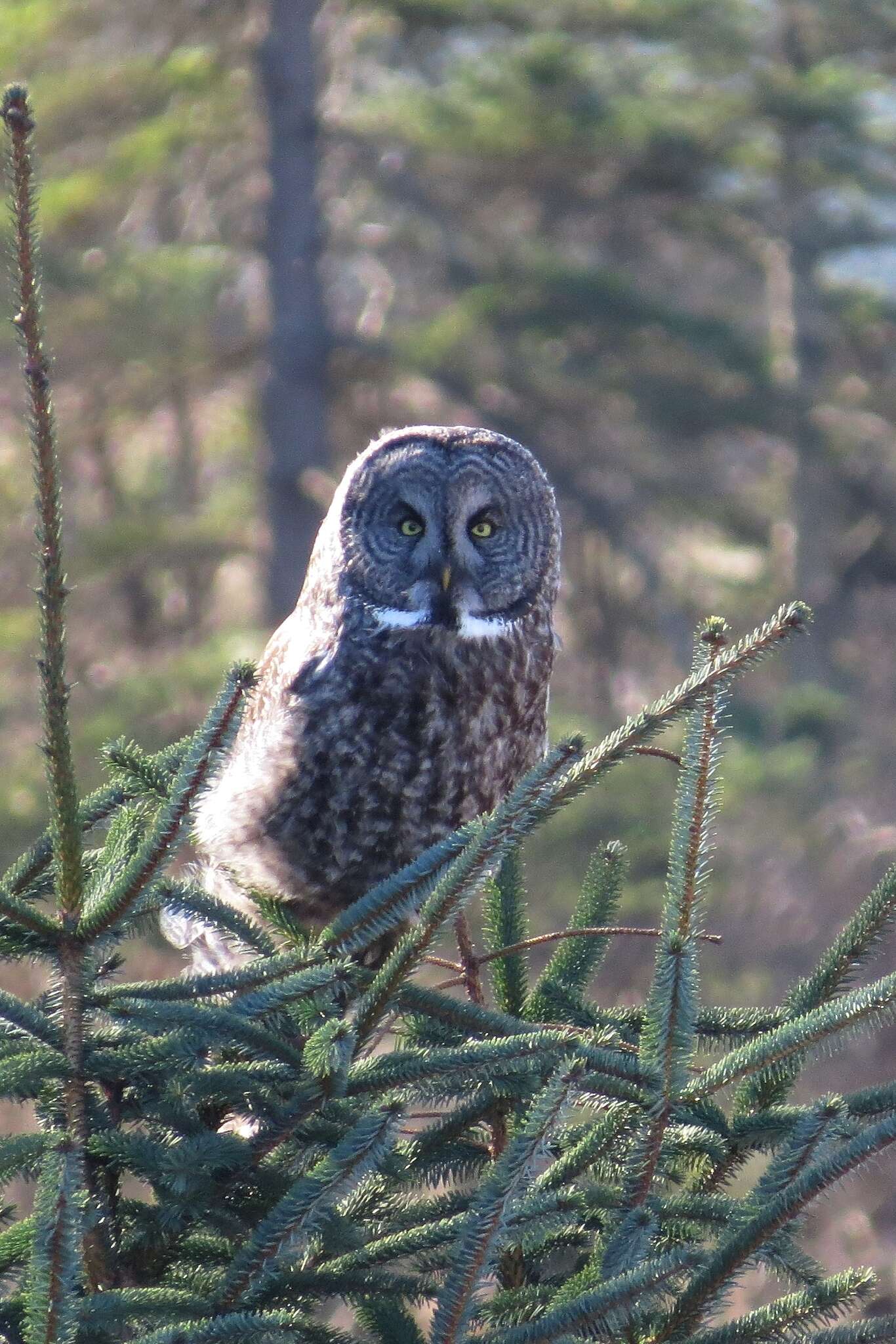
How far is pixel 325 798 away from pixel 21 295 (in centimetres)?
141

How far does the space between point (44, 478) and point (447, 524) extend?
1.70m

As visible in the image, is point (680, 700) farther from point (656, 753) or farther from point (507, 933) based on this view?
point (507, 933)

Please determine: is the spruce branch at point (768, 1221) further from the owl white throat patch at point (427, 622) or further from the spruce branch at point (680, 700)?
the owl white throat patch at point (427, 622)

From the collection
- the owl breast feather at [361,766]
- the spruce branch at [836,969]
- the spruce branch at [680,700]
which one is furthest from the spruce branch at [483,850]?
the owl breast feather at [361,766]

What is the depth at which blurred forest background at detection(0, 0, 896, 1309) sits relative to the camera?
9.54 meters

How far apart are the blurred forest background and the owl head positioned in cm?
480

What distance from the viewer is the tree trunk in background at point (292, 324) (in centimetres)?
1013

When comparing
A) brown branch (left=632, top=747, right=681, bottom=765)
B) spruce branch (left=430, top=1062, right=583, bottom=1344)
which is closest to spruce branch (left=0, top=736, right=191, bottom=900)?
brown branch (left=632, top=747, right=681, bottom=765)

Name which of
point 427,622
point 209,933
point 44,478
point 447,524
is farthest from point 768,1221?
point 447,524

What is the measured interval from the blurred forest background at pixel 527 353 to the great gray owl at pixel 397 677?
4861mm

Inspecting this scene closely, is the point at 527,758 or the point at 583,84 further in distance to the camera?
the point at 583,84

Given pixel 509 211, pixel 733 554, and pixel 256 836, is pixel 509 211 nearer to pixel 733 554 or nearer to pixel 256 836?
pixel 733 554

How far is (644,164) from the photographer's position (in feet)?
39.7

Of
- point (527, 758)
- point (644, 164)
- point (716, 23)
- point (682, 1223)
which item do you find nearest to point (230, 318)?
point (644, 164)
